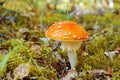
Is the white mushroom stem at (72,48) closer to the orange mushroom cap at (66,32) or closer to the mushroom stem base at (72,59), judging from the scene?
the mushroom stem base at (72,59)

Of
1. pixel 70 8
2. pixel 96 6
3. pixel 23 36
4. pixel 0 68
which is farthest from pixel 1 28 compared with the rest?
pixel 96 6

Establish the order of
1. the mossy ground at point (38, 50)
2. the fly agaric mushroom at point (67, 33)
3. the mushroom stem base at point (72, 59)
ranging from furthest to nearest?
the mushroom stem base at point (72, 59) → the mossy ground at point (38, 50) → the fly agaric mushroom at point (67, 33)

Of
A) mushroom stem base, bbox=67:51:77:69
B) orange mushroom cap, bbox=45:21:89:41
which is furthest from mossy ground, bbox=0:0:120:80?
orange mushroom cap, bbox=45:21:89:41

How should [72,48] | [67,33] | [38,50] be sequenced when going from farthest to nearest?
[38,50] < [72,48] < [67,33]

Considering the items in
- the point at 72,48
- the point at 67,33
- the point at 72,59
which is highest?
the point at 67,33

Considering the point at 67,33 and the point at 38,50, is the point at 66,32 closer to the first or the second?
the point at 67,33

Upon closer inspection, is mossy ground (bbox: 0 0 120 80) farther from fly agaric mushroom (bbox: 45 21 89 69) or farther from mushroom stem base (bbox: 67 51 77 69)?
fly agaric mushroom (bbox: 45 21 89 69)

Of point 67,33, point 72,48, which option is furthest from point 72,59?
point 67,33

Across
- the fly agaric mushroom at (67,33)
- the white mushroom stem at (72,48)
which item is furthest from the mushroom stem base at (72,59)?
the fly agaric mushroom at (67,33)
